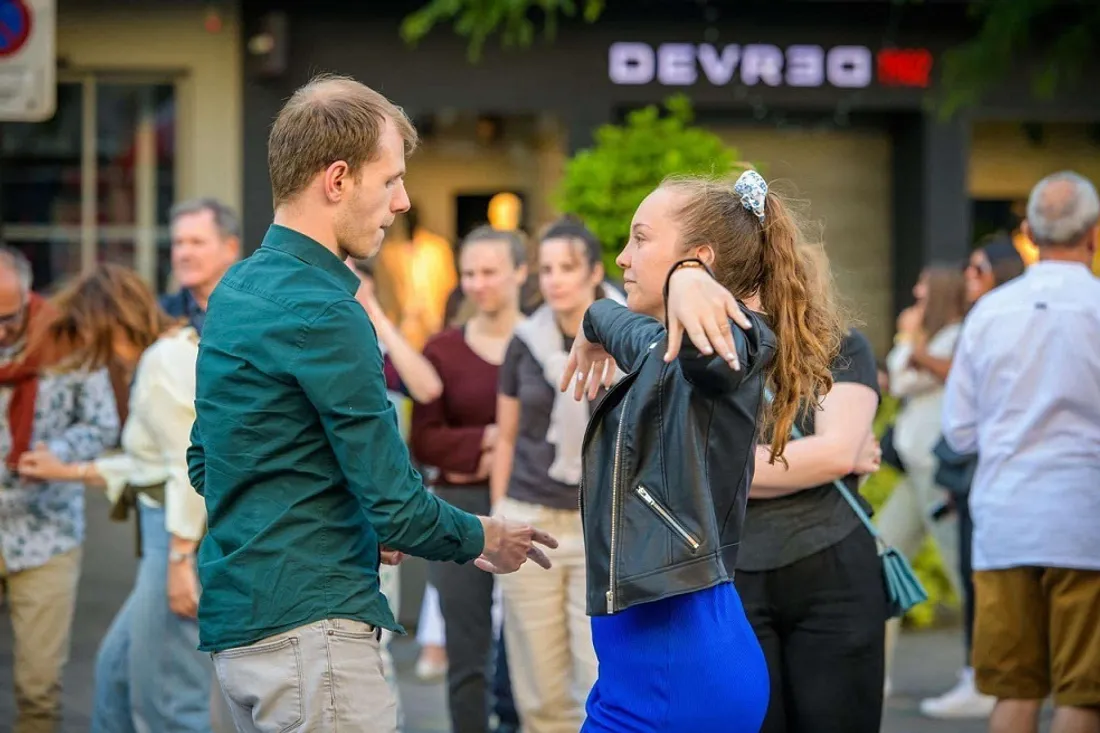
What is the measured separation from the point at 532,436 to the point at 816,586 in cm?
188

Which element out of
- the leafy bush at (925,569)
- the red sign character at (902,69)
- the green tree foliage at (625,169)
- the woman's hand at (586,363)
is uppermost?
the red sign character at (902,69)

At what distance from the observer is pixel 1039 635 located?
5.71 metres

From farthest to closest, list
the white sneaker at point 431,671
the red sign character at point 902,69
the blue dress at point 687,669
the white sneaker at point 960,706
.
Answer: the red sign character at point 902,69 → the white sneaker at point 431,671 → the white sneaker at point 960,706 → the blue dress at point 687,669

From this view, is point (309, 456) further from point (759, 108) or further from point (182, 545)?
point (759, 108)

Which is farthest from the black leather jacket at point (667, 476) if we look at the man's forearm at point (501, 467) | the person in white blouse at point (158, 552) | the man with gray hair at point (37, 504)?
the man with gray hair at point (37, 504)

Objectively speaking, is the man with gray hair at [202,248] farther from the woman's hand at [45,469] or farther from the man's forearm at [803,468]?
the man's forearm at [803,468]

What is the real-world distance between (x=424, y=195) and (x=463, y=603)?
906 cm

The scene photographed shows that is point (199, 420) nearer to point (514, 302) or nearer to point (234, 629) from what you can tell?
point (234, 629)

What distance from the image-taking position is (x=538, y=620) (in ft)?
19.7

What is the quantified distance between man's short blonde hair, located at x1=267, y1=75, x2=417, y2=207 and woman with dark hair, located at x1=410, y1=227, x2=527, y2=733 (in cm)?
347

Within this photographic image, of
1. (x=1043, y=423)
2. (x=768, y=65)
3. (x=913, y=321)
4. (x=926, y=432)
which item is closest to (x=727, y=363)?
(x=1043, y=423)

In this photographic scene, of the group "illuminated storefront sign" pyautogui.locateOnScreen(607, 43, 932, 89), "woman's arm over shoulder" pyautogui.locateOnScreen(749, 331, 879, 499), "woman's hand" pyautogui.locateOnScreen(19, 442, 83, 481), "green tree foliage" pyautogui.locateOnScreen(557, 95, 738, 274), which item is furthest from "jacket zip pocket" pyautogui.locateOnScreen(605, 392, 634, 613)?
"illuminated storefront sign" pyautogui.locateOnScreen(607, 43, 932, 89)

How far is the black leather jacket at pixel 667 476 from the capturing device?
10.6 ft

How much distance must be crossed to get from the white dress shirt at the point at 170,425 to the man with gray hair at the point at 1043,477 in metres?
2.80
